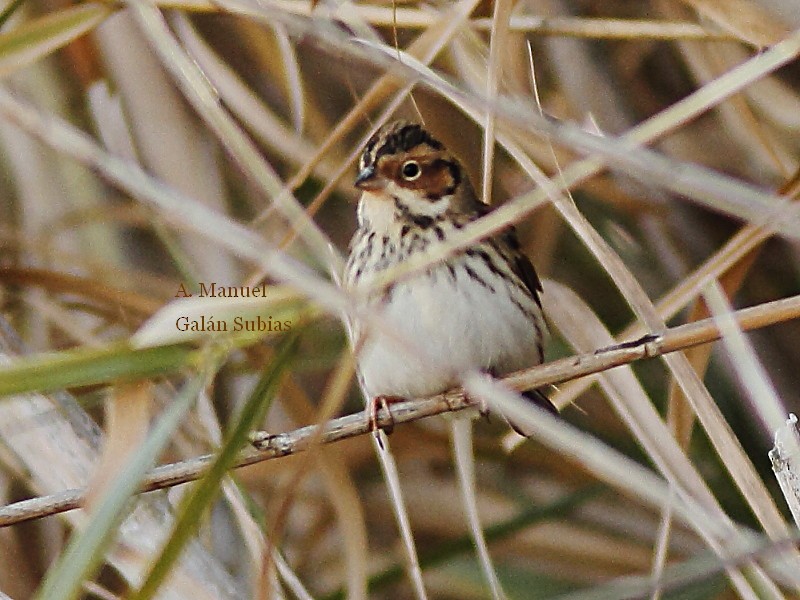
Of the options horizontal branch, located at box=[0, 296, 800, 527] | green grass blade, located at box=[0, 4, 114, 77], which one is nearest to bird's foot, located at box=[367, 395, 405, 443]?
horizontal branch, located at box=[0, 296, 800, 527]

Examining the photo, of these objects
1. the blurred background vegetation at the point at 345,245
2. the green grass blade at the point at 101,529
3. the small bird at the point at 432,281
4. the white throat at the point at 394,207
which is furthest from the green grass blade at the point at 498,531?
the green grass blade at the point at 101,529

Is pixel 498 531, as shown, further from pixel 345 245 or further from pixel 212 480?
pixel 212 480

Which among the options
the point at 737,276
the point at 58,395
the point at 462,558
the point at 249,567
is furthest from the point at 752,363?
the point at 462,558

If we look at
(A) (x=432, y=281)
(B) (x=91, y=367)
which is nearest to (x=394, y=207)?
(A) (x=432, y=281)

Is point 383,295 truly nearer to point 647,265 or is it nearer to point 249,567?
point 249,567

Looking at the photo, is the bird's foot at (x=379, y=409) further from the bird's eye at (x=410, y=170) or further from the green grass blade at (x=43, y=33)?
the green grass blade at (x=43, y=33)

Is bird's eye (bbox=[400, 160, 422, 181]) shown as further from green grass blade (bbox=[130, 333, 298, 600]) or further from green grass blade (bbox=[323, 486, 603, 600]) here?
green grass blade (bbox=[130, 333, 298, 600])
